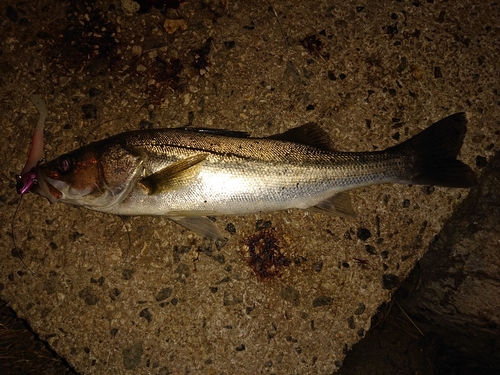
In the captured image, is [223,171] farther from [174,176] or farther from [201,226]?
[201,226]

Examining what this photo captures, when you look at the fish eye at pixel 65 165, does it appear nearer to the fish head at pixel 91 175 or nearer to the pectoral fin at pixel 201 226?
the fish head at pixel 91 175

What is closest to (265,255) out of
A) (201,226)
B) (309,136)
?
(201,226)

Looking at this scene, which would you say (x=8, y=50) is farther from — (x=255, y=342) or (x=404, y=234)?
(x=404, y=234)

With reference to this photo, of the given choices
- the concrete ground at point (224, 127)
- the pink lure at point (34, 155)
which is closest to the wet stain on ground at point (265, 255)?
the concrete ground at point (224, 127)

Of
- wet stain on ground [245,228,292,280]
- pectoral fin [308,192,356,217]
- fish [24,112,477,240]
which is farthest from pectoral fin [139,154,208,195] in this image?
pectoral fin [308,192,356,217]

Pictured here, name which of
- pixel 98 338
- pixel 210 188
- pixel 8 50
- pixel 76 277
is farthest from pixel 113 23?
pixel 98 338

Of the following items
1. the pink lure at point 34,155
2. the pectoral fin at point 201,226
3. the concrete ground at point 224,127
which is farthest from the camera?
the concrete ground at point 224,127

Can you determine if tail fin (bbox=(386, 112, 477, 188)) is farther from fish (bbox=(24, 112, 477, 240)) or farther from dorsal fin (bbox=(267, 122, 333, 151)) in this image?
dorsal fin (bbox=(267, 122, 333, 151))
